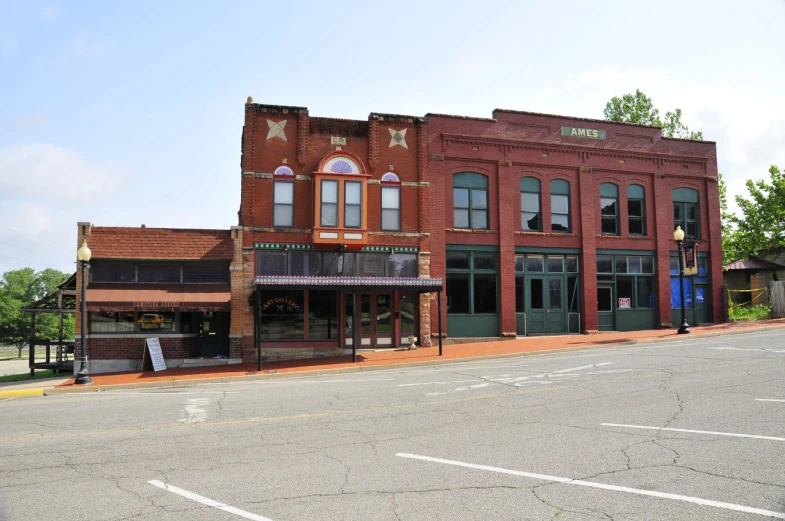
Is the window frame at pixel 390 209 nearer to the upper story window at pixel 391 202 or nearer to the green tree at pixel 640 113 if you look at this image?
the upper story window at pixel 391 202

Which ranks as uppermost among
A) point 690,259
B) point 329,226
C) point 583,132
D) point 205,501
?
point 583,132

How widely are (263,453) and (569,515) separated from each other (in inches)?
161

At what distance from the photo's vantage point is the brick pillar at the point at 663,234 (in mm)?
27609

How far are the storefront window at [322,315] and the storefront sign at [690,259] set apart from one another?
49.1ft

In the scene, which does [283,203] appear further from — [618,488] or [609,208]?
[618,488]

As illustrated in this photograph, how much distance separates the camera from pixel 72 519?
541 centimetres

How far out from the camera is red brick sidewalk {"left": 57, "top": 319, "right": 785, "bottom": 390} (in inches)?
687

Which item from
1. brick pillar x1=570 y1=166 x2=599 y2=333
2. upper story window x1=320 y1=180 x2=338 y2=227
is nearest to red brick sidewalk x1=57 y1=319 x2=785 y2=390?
brick pillar x1=570 y1=166 x2=599 y2=333

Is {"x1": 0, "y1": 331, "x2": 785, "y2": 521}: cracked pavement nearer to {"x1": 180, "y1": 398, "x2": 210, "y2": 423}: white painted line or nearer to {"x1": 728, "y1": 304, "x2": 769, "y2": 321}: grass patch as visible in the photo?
{"x1": 180, "y1": 398, "x2": 210, "y2": 423}: white painted line

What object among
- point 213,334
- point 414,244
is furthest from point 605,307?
point 213,334

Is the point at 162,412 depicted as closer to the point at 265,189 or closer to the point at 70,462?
the point at 70,462

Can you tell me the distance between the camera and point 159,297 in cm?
2034

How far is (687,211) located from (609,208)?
4.67 meters

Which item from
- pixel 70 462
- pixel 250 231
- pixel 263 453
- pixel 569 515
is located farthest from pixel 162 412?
pixel 250 231
